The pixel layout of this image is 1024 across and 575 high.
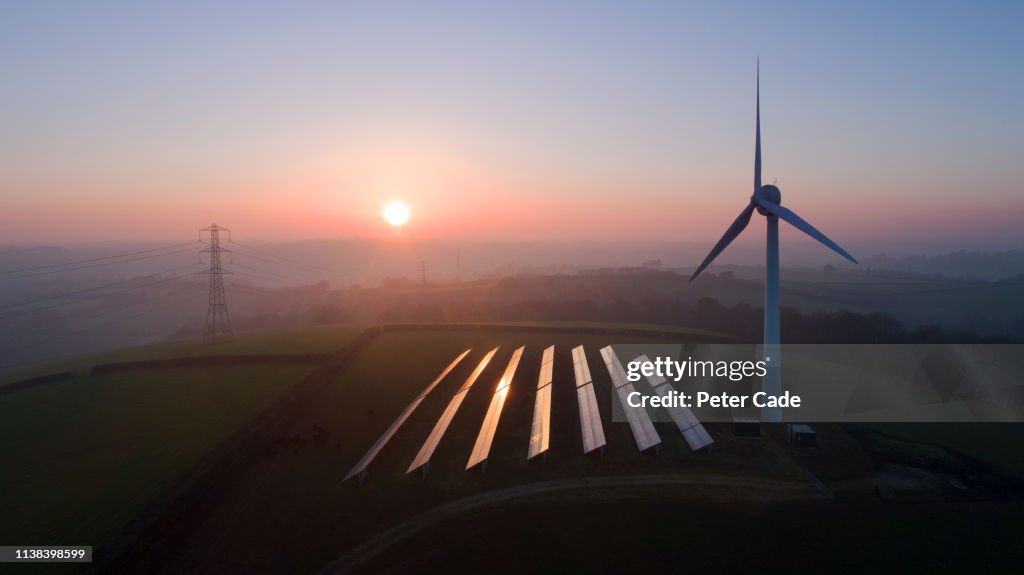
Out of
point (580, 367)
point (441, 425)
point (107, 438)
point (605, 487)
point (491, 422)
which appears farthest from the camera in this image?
point (580, 367)

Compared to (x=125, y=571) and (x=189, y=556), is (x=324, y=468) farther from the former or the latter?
(x=125, y=571)

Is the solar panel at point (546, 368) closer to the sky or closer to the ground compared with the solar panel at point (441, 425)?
closer to the sky

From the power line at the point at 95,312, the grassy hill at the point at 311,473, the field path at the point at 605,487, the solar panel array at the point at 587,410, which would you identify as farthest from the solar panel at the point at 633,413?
the power line at the point at 95,312

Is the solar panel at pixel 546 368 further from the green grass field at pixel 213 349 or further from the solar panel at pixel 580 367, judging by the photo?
the green grass field at pixel 213 349

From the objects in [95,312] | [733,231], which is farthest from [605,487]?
[95,312]

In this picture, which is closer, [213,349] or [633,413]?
[633,413]

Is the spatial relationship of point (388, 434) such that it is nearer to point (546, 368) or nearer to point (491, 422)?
point (491, 422)

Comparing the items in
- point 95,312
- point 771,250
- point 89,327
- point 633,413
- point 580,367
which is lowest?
point 89,327
